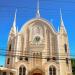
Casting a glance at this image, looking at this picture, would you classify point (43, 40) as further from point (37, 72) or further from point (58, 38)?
point (37, 72)

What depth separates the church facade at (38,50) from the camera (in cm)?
3634

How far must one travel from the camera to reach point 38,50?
38000mm

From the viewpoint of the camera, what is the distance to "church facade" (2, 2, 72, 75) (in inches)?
1431

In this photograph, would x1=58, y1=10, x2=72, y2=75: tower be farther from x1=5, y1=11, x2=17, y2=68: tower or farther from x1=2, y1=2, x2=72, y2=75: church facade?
x1=5, y1=11, x2=17, y2=68: tower

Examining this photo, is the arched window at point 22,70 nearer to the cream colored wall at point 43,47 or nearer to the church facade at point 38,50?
the church facade at point 38,50

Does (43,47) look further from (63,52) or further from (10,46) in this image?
(10,46)

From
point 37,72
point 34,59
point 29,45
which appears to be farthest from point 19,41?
Result: point 37,72

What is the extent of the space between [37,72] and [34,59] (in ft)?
8.50

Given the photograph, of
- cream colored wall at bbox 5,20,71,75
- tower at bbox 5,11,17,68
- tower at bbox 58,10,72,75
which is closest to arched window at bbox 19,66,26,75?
cream colored wall at bbox 5,20,71,75

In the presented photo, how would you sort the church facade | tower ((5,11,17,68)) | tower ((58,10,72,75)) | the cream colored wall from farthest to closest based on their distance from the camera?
tower ((5,11,17,68)), tower ((58,10,72,75)), the cream colored wall, the church facade

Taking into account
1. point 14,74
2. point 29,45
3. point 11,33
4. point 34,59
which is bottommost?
point 14,74

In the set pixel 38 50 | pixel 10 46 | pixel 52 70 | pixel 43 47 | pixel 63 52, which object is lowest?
pixel 52 70

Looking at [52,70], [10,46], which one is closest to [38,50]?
[52,70]

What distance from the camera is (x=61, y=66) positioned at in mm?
36594
